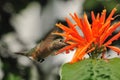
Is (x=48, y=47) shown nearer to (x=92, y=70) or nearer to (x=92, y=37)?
(x=92, y=37)

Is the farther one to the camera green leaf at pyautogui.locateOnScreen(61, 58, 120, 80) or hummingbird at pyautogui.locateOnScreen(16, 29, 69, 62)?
hummingbird at pyautogui.locateOnScreen(16, 29, 69, 62)

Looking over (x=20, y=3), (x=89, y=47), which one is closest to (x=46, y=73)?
(x=20, y=3)

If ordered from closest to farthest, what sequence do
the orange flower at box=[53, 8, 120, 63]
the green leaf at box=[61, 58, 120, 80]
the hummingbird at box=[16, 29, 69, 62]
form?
the green leaf at box=[61, 58, 120, 80] < the orange flower at box=[53, 8, 120, 63] < the hummingbird at box=[16, 29, 69, 62]

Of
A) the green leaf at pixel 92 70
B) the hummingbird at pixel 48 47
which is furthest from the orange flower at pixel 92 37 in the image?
the green leaf at pixel 92 70

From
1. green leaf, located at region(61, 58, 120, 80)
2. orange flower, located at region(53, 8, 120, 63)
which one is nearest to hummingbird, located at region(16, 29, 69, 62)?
orange flower, located at region(53, 8, 120, 63)

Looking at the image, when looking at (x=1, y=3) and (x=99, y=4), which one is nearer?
(x=99, y=4)

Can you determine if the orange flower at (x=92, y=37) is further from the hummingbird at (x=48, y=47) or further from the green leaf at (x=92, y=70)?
the green leaf at (x=92, y=70)

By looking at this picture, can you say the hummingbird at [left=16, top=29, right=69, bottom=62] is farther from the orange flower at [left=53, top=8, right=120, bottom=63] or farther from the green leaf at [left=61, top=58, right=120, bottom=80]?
the green leaf at [left=61, top=58, right=120, bottom=80]

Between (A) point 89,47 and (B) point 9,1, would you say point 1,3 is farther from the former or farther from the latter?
(A) point 89,47

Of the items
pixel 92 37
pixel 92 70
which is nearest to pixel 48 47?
pixel 92 37
